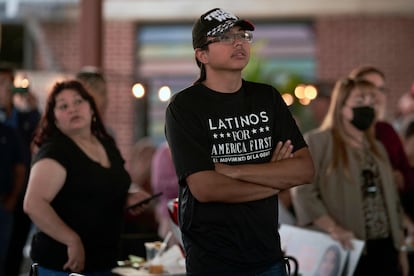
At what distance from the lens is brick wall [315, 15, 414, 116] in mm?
17766

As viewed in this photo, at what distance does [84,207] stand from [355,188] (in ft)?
6.14

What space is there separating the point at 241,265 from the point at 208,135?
53 cm

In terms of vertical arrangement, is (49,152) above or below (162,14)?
below

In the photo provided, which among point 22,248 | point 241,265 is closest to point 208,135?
point 241,265

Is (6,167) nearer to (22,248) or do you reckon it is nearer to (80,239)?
(22,248)

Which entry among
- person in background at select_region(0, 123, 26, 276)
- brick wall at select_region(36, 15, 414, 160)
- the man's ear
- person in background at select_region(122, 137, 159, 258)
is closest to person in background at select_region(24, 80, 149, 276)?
person in background at select_region(122, 137, 159, 258)

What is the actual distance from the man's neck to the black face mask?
240cm

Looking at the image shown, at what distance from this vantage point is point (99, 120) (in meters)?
5.93

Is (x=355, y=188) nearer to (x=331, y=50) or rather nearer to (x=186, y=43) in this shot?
(x=331, y=50)

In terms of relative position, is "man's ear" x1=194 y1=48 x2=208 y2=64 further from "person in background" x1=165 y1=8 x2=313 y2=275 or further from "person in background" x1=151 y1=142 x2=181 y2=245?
"person in background" x1=151 y1=142 x2=181 y2=245

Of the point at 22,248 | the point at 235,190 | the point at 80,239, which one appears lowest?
the point at 22,248

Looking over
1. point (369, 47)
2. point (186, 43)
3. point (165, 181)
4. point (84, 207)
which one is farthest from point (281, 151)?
point (186, 43)

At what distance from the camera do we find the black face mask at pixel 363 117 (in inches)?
261

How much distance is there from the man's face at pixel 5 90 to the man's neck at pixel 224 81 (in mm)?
4543
